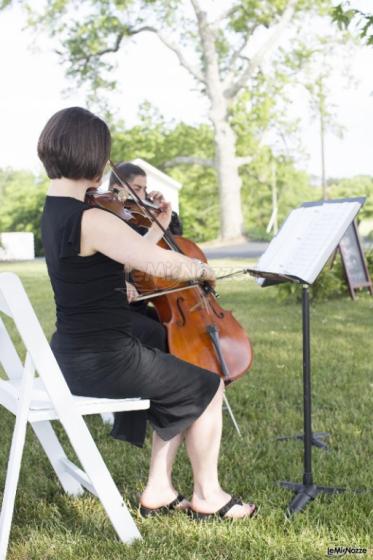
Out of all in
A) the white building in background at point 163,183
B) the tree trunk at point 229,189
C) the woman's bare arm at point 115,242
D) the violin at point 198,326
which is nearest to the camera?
the woman's bare arm at point 115,242

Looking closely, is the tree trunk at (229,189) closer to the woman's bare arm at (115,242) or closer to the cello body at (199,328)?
the cello body at (199,328)

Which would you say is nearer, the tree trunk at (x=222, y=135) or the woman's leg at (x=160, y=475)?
the woman's leg at (x=160, y=475)

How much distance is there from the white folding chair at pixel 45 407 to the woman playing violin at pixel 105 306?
11cm

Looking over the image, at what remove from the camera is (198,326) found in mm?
3314

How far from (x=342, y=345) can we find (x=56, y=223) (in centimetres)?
446

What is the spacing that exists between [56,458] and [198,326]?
84 cm

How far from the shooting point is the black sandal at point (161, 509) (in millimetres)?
2914

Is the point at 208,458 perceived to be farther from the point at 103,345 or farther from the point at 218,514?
the point at 103,345

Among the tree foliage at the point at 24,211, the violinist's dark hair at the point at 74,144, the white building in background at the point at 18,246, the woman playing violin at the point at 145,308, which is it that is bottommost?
the white building in background at the point at 18,246

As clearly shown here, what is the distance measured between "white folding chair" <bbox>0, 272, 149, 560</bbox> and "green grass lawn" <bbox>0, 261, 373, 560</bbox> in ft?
0.61

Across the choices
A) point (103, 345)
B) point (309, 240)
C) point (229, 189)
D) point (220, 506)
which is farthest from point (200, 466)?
point (229, 189)

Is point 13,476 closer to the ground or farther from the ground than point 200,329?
closer to the ground

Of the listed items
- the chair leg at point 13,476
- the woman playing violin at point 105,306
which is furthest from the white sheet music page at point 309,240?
the chair leg at point 13,476

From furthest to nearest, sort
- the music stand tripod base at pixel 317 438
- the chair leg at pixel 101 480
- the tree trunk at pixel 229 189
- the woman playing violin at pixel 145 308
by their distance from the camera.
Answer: the tree trunk at pixel 229 189
the music stand tripod base at pixel 317 438
the woman playing violin at pixel 145 308
the chair leg at pixel 101 480
